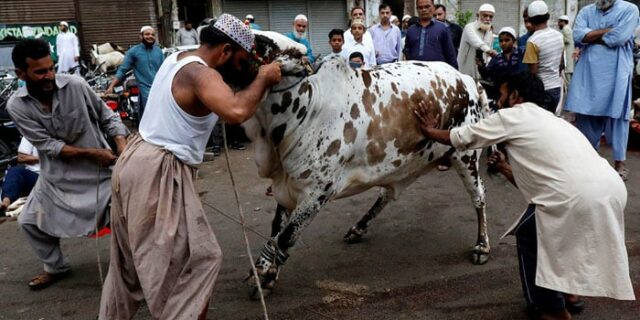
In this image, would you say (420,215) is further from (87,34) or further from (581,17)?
(87,34)

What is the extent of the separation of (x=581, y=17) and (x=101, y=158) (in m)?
4.87

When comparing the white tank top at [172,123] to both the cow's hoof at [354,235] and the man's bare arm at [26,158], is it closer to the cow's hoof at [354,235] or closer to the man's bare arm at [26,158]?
the cow's hoof at [354,235]

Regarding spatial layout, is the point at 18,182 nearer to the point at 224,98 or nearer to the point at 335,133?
the point at 335,133

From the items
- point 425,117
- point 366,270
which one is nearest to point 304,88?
point 425,117

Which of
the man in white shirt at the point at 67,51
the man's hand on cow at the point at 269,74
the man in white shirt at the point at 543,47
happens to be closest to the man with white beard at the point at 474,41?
the man in white shirt at the point at 543,47

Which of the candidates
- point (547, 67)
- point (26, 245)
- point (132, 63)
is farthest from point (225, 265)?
point (132, 63)

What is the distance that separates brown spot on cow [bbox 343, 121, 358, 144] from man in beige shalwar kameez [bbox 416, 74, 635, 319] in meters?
0.75

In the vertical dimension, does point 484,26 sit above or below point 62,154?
above

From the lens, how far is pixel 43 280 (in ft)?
12.8

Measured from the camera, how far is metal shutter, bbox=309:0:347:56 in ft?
54.8

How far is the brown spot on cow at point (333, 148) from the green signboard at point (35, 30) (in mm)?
12732

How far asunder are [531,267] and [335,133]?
136cm

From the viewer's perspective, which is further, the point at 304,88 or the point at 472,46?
the point at 472,46

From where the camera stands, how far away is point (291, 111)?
10.5 ft
